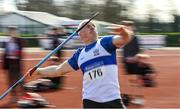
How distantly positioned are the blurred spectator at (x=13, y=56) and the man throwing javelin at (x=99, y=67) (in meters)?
4.98

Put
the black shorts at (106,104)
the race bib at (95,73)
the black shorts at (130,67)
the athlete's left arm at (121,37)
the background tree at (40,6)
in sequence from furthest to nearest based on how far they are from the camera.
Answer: the background tree at (40,6) → the black shorts at (130,67) → the black shorts at (106,104) → the race bib at (95,73) → the athlete's left arm at (121,37)

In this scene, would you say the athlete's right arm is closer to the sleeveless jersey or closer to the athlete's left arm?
the sleeveless jersey

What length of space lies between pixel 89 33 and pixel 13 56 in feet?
17.9

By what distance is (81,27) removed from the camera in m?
5.13

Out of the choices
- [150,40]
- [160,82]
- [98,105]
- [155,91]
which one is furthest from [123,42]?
[150,40]

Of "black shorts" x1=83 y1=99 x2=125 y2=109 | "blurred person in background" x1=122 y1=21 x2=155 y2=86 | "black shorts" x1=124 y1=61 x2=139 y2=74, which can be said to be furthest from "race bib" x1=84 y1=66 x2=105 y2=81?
"black shorts" x1=124 y1=61 x2=139 y2=74

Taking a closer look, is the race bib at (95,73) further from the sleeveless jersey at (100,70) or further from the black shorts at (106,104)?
the black shorts at (106,104)

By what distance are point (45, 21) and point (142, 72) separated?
4448cm

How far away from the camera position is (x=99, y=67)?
5.19m

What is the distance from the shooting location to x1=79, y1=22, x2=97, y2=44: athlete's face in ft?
16.6

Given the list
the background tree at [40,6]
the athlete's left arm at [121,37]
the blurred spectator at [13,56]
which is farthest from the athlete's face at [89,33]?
the background tree at [40,6]

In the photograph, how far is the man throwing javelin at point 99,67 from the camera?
16.7ft

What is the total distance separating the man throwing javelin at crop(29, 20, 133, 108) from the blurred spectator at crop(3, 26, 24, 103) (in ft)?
16.3

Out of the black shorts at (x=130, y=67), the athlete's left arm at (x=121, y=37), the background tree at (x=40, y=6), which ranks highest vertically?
the background tree at (x=40, y=6)
